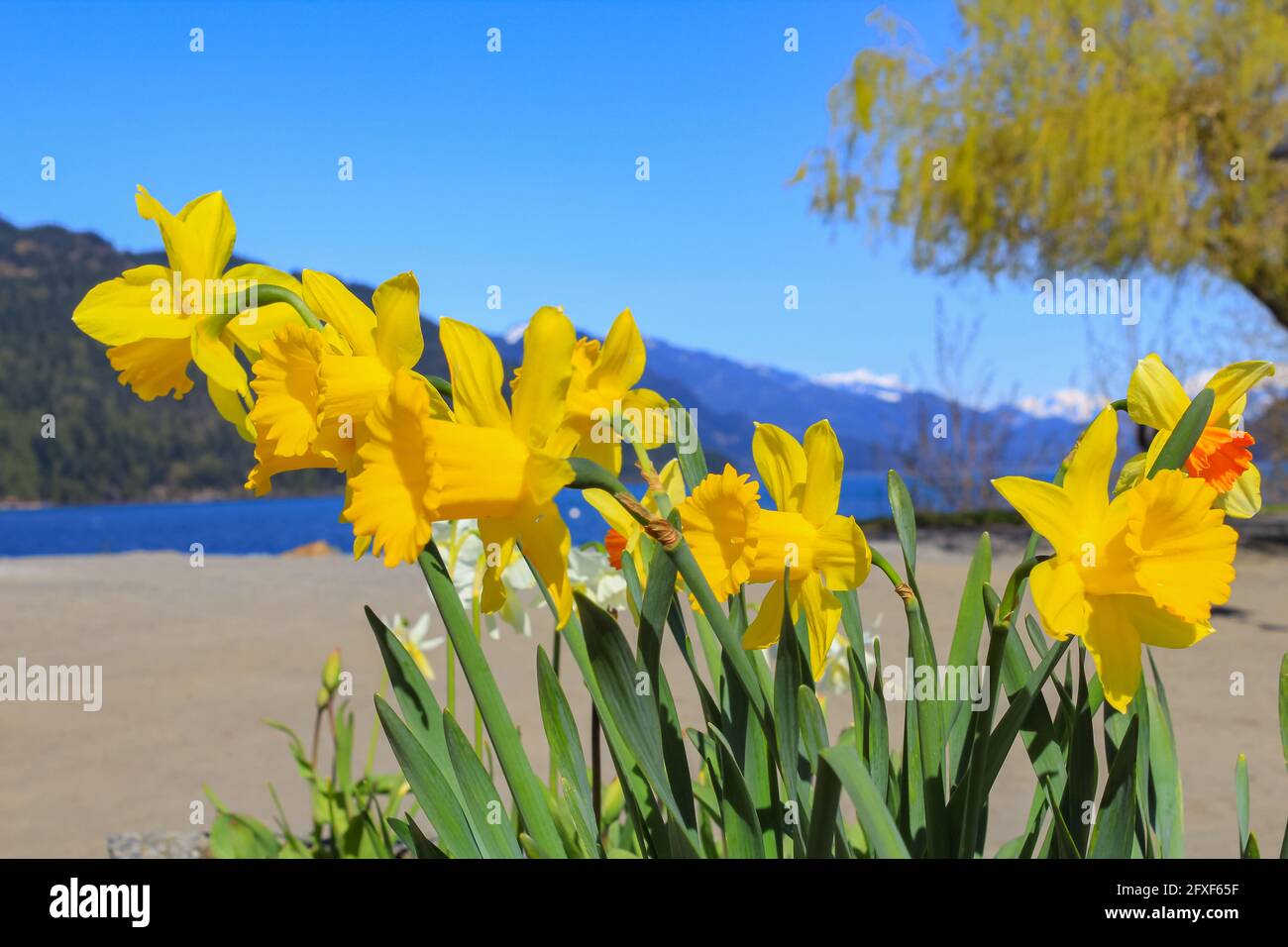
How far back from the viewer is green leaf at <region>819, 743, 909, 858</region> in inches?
20.8

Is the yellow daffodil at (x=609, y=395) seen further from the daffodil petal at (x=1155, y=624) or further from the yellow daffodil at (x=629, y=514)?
the daffodil petal at (x=1155, y=624)

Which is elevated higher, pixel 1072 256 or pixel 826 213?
pixel 826 213

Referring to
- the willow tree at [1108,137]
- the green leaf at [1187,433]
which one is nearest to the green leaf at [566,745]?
the green leaf at [1187,433]

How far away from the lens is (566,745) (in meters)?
0.84

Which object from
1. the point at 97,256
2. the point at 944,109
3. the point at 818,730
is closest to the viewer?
the point at 818,730

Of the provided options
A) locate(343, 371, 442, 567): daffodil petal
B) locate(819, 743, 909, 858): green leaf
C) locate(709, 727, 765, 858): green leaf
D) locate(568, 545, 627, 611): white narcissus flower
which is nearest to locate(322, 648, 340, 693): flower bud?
locate(568, 545, 627, 611): white narcissus flower

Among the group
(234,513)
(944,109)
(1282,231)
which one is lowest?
(234,513)

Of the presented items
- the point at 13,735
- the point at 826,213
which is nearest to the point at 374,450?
the point at 13,735

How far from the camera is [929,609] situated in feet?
17.4

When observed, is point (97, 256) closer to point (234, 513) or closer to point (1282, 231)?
point (234, 513)

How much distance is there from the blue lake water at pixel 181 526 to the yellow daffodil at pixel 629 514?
3014 centimetres

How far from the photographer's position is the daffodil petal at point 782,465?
0.73 meters

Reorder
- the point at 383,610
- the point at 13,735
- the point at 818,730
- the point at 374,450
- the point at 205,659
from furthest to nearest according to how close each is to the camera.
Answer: the point at 383,610 → the point at 205,659 → the point at 13,735 → the point at 818,730 → the point at 374,450

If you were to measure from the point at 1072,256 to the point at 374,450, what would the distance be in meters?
9.64
